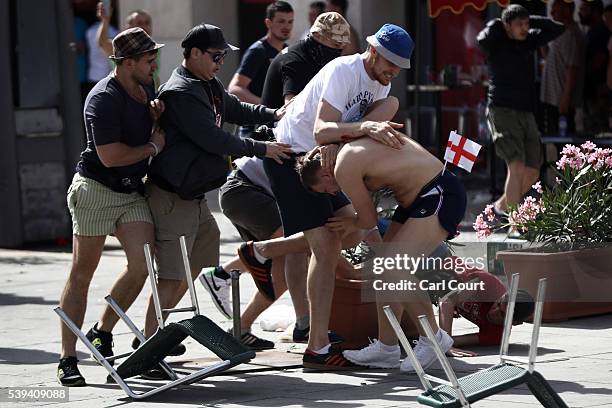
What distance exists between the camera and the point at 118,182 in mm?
7520

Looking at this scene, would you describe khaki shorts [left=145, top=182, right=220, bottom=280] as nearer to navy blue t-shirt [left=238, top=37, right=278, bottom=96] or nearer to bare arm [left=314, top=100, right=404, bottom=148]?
bare arm [left=314, top=100, right=404, bottom=148]

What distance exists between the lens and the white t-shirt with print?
24.3 feet

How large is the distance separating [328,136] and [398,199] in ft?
1.64

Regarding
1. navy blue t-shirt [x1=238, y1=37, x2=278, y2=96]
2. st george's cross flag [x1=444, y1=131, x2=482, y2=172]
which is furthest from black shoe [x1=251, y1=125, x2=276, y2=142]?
navy blue t-shirt [x1=238, y1=37, x2=278, y2=96]

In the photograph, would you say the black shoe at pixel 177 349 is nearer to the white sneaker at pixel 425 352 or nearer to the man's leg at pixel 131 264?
the man's leg at pixel 131 264

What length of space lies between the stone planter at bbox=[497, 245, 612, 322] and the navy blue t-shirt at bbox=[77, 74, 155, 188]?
94.4 inches

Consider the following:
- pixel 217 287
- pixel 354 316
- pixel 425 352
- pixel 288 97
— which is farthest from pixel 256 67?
pixel 425 352

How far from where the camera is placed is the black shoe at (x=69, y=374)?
739cm

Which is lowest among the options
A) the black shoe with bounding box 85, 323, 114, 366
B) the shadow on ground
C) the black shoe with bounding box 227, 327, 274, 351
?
the shadow on ground

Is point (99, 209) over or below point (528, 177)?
over

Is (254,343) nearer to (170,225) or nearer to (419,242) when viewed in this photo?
(170,225)

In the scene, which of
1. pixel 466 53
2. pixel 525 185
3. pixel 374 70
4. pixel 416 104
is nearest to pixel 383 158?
pixel 374 70

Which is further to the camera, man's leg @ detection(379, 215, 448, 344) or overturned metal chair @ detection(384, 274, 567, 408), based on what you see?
man's leg @ detection(379, 215, 448, 344)

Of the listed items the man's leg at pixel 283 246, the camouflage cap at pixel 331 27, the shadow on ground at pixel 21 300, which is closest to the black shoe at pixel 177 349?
the man's leg at pixel 283 246
